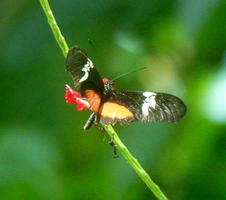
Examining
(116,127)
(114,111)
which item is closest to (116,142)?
(114,111)

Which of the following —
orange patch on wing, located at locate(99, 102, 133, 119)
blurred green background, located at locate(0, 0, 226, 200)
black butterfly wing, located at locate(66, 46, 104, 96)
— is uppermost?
black butterfly wing, located at locate(66, 46, 104, 96)

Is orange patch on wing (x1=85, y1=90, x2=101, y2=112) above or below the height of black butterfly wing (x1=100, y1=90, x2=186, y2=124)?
above

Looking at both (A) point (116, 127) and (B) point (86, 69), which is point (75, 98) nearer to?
(B) point (86, 69)

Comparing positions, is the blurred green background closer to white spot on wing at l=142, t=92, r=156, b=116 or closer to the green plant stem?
white spot on wing at l=142, t=92, r=156, b=116

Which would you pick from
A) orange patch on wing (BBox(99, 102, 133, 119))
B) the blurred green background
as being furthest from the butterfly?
the blurred green background

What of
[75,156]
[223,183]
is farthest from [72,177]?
[223,183]

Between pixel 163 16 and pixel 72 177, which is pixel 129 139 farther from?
pixel 163 16

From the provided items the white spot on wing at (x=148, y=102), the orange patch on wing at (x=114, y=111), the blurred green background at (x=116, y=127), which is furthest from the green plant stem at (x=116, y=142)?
the blurred green background at (x=116, y=127)
